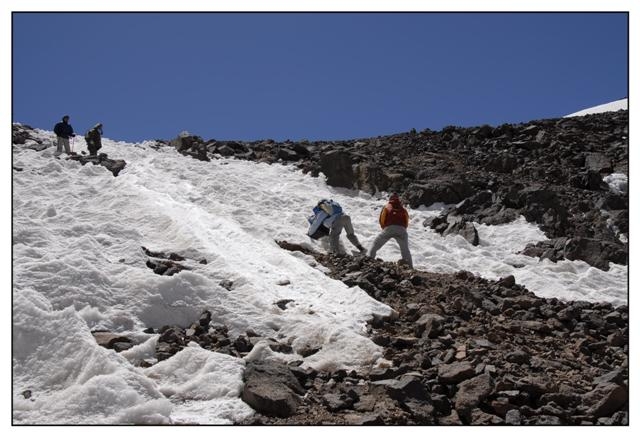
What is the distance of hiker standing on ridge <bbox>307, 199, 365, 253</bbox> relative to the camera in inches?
574

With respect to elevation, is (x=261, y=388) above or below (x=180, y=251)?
below

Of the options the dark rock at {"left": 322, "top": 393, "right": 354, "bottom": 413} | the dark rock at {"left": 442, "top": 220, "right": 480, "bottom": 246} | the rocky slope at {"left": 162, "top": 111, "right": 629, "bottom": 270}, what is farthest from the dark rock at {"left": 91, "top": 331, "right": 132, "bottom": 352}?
the rocky slope at {"left": 162, "top": 111, "right": 629, "bottom": 270}

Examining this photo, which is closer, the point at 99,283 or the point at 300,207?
the point at 99,283

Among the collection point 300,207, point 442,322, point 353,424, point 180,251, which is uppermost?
point 300,207

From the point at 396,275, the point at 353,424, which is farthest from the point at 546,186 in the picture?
the point at 353,424

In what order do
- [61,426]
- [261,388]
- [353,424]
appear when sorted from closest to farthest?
[61,426]
[353,424]
[261,388]

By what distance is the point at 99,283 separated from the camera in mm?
9055

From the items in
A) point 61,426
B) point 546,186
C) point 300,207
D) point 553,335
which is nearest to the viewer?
point 61,426

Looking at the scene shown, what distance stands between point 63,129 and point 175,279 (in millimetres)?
12385

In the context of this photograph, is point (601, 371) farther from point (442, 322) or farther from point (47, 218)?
point (47, 218)

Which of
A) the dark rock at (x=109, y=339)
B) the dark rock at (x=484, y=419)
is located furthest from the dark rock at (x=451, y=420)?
the dark rock at (x=109, y=339)

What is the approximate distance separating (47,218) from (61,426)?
7648mm

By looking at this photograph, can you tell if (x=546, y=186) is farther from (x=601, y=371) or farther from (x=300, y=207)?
(x=601, y=371)

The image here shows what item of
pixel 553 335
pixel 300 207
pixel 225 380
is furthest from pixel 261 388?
pixel 300 207
